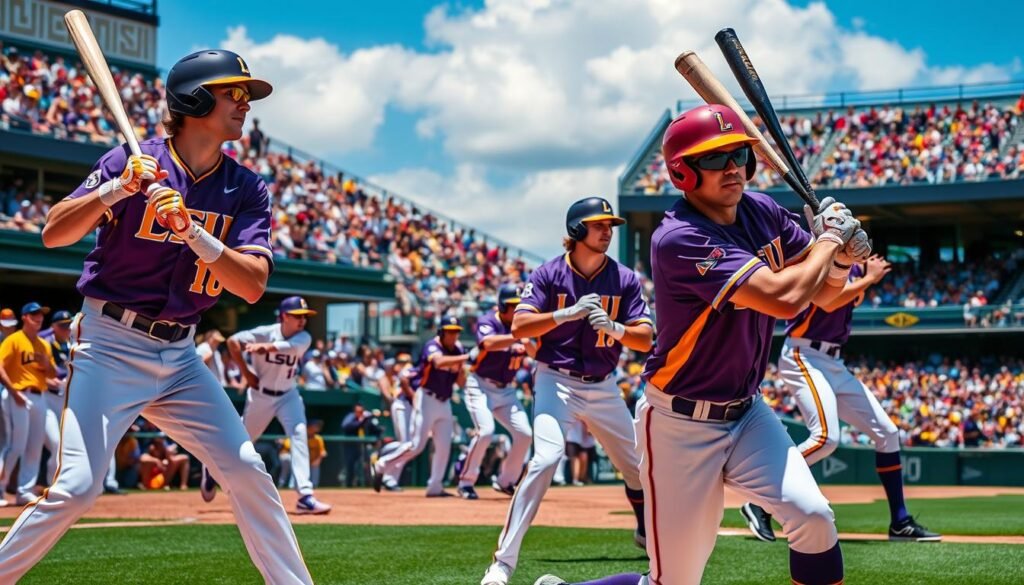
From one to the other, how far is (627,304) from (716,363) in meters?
3.15

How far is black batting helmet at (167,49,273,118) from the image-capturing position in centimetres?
479

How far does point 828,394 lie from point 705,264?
4566mm

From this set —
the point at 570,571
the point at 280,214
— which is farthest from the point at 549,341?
the point at 280,214

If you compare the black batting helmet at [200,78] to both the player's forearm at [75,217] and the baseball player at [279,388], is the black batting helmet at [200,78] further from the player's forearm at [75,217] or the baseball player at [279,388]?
the baseball player at [279,388]

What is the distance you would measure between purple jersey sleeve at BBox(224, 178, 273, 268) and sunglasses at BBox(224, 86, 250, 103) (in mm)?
346

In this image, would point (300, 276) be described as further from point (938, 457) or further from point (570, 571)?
point (570, 571)

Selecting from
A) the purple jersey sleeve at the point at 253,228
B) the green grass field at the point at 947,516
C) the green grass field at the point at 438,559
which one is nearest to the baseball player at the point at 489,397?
the green grass field at the point at 947,516

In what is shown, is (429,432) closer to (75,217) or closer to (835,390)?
(835,390)

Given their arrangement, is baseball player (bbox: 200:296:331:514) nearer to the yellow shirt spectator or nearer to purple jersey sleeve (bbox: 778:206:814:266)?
the yellow shirt spectator

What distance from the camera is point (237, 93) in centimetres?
489

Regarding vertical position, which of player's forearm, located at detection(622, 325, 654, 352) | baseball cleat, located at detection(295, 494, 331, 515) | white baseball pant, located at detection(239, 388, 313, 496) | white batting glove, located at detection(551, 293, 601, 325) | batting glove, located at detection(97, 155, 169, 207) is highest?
batting glove, located at detection(97, 155, 169, 207)

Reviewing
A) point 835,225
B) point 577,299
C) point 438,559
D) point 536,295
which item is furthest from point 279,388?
point 835,225

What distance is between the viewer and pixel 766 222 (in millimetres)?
4836

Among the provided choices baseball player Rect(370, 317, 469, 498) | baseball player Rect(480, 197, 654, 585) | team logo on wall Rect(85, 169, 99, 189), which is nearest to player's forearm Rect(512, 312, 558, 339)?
baseball player Rect(480, 197, 654, 585)
